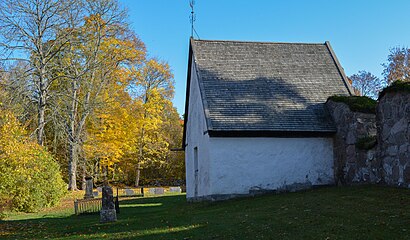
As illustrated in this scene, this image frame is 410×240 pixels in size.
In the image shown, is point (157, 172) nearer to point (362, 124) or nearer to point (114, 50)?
point (114, 50)

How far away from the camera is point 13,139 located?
18.8 m

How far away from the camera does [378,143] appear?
1373 centimetres

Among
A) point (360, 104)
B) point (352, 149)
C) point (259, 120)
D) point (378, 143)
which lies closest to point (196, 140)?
point (259, 120)

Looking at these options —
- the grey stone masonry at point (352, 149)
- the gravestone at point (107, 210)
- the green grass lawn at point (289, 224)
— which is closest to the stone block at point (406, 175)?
the green grass lawn at point (289, 224)

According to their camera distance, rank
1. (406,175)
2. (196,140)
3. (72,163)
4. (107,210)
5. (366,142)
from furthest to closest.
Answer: (72,163) → (196,140) → (366,142) → (107,210) → (406,175)

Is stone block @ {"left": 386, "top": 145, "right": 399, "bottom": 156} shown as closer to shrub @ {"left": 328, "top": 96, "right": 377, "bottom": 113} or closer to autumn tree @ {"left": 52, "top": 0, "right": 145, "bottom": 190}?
shrub @ {"left": 328, "top": 96, "right": 377, "bottom": 113}

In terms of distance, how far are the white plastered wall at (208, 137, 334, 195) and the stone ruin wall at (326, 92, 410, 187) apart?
0.66 metres

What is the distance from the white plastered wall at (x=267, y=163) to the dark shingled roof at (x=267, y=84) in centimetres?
61

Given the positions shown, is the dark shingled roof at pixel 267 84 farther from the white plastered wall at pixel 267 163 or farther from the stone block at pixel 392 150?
the stone block at pixel 392 150

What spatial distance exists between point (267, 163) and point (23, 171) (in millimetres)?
10868

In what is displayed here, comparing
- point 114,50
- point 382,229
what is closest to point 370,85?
point 114,50

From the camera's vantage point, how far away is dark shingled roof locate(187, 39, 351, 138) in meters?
16.7

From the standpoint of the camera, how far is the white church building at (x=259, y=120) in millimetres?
16359

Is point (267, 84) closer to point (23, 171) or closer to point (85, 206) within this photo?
point (85, 206)
